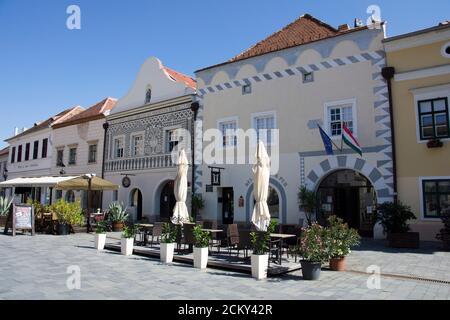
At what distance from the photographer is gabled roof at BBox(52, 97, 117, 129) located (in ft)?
81.0

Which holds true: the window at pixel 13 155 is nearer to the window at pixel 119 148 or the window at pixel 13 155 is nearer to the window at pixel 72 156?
the window at pixel 72 156

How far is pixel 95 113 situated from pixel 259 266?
2090cm

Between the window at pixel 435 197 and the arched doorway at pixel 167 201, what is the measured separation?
41.2ft

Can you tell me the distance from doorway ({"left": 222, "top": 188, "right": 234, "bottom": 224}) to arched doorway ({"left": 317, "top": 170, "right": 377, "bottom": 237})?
14.6 feet

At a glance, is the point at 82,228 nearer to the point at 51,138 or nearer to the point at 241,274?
the point at 241,274

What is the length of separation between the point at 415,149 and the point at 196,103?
1054cm

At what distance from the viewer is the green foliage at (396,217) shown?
11695mm

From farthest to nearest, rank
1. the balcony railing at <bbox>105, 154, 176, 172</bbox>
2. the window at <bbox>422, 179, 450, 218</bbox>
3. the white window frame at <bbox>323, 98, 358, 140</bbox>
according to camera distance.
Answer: the balcony railing at <bbox>105, 154, 176, 172</bbox> < the white window frame at <bbox>323, 98, 358, 140</bbox> < the window at <bbox>422, 179, 450, 218</bbox>

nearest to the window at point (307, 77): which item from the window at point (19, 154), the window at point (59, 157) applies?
the window at point (59, 157)

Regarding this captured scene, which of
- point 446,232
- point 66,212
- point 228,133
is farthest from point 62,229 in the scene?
point 446,232

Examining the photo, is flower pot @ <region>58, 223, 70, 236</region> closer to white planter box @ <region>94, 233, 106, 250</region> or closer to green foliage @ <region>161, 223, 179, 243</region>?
white planter box @ <region>94, 233, 106, 250</region>

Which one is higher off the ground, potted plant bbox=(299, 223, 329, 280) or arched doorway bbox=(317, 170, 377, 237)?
arched doorway bbox=(317, 170, 377, 237)

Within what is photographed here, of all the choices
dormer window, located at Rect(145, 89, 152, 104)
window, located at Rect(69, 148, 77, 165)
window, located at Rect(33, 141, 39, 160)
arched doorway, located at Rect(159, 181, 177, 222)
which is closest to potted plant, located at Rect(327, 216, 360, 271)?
arched doorway, located at Rect(159, 181, 177, 222)

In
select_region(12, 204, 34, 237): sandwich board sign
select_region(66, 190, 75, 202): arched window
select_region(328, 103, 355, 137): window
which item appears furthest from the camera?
select_region(66, 190, 75, 202): arched window
